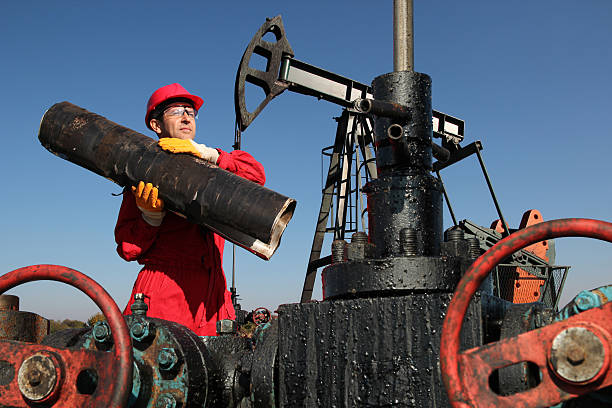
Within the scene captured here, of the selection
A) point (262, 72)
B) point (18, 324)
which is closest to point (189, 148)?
point (18, 324)

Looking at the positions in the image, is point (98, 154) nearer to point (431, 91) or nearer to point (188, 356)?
point (188, 356)

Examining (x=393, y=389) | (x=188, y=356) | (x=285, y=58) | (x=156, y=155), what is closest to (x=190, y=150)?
(x=156, y=155)

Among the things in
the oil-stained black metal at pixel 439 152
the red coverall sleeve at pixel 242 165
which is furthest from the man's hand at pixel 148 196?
the oil-stained black metal at pixel 439 152

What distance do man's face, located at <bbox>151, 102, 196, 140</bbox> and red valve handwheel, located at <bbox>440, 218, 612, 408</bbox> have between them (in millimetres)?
2007

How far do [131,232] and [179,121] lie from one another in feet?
1.99

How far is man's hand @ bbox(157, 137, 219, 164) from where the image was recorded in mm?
2359

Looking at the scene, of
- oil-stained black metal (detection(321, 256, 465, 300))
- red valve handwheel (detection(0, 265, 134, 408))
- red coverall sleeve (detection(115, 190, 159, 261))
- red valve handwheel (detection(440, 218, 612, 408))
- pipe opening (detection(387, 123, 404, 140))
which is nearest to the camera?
red valve handwheel (detection(440, 218, 612, 408))

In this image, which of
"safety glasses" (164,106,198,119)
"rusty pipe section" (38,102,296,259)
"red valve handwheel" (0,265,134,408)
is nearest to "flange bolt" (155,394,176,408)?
"red valve handwheel" (0,265,134,408)

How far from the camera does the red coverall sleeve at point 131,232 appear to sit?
263cm

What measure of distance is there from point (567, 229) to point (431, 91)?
49.0 inches

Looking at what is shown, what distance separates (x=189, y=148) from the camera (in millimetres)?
2363

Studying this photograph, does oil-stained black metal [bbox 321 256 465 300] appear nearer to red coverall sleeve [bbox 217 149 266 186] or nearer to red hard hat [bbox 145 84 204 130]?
red coverall sleeve [bbox 217 149 266 186]

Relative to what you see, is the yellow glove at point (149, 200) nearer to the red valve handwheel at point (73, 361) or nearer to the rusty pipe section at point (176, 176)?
the rusty pipe section at point (176, 176)

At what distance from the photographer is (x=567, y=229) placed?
113 centimetres
